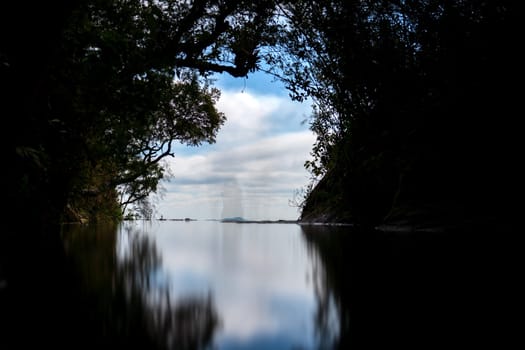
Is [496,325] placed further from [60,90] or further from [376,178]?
[376,178]

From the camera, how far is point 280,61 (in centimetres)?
598

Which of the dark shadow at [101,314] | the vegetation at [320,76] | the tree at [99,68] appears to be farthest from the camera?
the vegetation at [320,76]

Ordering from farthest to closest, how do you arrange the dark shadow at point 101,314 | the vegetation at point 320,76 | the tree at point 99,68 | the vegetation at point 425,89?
the vegetation at point 425,89 → the vegetation at point 320,76 → the tree at point 99,68 → the dark shadow at point 101,314

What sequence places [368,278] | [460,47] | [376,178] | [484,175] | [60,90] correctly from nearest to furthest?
[368,278] < [460,47] < [60,90] < [484,175] < [376,178]

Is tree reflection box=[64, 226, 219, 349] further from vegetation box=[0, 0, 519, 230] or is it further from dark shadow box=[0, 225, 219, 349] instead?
vegetation box=[0, 0, 519, 230]

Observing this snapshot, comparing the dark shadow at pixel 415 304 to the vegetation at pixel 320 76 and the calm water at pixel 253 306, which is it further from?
the vegetation at pixel 320 76

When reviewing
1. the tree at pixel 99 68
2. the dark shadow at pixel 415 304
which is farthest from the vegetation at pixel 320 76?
the dark shadow at pixel 415 304

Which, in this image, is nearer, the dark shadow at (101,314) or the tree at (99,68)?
the dark shadow at (101,314)


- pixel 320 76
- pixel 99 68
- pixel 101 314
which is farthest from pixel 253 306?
pixel 320 76

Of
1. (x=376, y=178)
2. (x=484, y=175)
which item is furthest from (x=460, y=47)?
(x=376, y=178)

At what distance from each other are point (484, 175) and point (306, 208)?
33.5ft

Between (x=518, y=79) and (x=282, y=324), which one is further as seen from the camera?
(x=518, y=79)

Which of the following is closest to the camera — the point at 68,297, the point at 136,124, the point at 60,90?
the point at 68,297

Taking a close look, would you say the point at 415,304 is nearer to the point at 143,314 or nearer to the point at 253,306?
the point at 253,306
